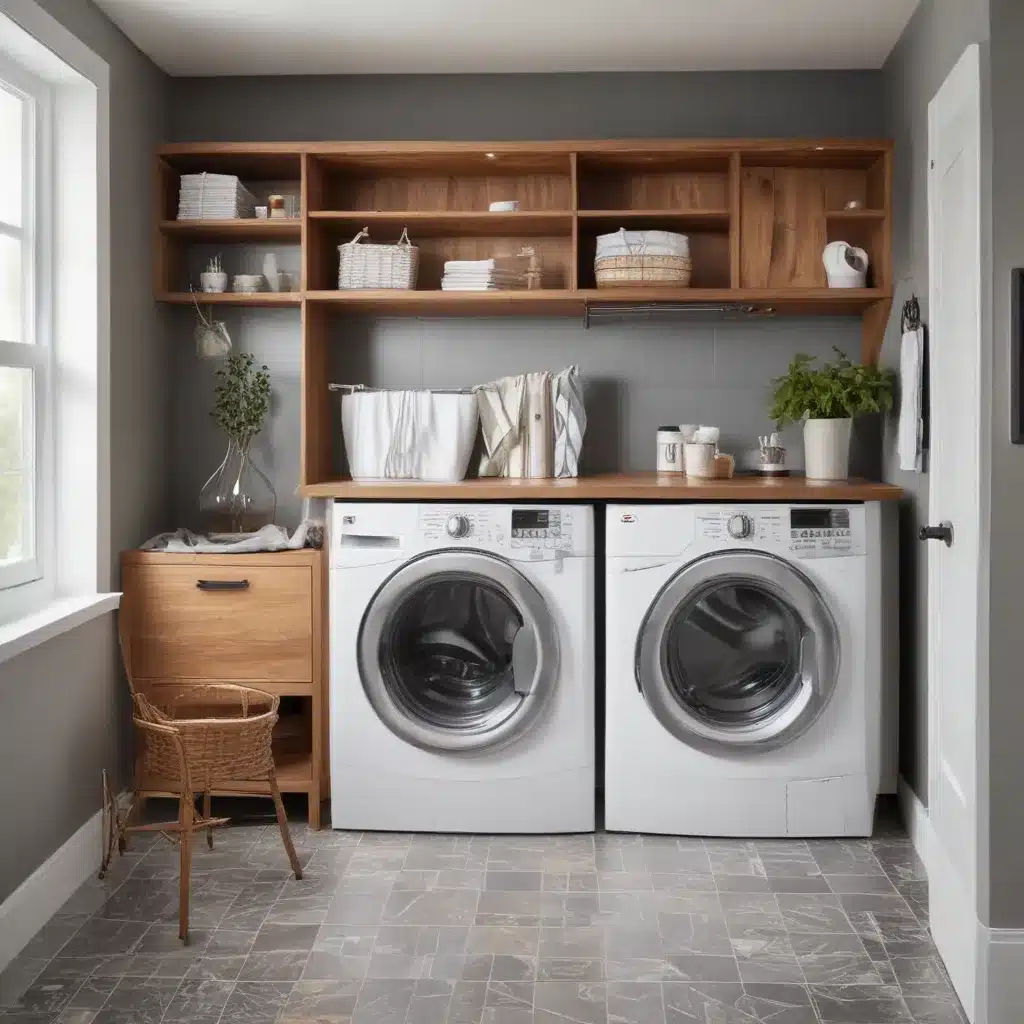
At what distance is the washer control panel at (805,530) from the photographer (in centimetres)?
304

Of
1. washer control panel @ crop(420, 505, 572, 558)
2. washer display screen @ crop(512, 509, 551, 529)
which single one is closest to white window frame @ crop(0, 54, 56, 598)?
washer control panel @ crop(420, 505, 572, 558)

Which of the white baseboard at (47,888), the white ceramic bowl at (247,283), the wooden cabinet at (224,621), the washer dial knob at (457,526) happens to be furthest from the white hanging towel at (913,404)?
the white baseboard at (47,888)

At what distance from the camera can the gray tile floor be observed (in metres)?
2.21

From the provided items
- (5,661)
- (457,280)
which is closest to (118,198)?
(457,280)

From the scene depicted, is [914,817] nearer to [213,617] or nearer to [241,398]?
[213,617]

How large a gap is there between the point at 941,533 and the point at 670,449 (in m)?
1.17

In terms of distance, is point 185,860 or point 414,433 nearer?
point 185,860

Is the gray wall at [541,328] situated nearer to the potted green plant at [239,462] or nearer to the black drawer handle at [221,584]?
the potted green plant at [239,462]

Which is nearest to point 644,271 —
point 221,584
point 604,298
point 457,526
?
point 604,298

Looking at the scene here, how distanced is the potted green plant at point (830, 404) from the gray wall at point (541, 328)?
282 millimetres

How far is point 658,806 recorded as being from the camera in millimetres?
3115

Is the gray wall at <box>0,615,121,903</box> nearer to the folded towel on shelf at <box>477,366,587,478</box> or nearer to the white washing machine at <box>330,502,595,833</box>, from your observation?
the white washing machine at <box>330,502,595,833</box>

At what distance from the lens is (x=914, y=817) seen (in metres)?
3.04

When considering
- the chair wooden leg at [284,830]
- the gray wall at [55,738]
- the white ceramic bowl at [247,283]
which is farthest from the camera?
the white ceramic bowl at [247,283]
